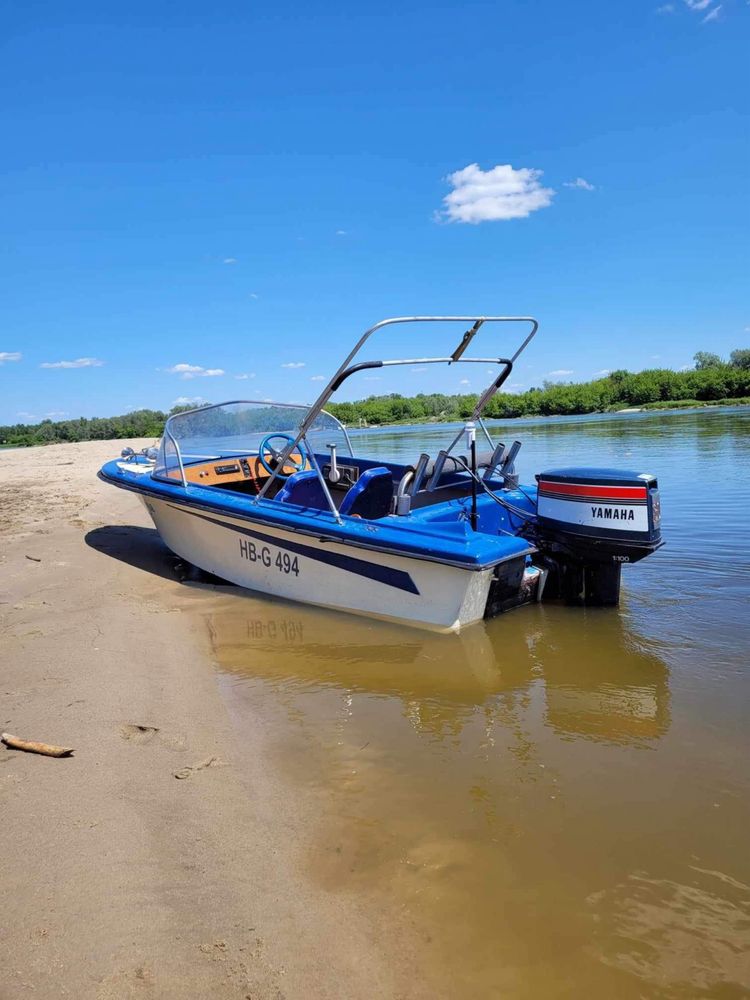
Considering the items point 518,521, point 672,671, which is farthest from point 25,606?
point 672,671

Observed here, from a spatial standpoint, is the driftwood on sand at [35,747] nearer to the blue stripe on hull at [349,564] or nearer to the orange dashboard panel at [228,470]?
the blue stripe on hull at [349,564]

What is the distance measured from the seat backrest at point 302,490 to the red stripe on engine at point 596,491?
89.8 inches

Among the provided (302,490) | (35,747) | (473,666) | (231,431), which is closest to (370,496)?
(302,490)

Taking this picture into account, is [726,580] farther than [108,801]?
Yes

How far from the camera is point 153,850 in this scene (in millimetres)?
2438

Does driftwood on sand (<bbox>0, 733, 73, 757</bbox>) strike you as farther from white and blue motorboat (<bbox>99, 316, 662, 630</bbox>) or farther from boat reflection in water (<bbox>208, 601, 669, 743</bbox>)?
white and blue motorboat (<bbox>99, 316, 662, 630</bbox>)

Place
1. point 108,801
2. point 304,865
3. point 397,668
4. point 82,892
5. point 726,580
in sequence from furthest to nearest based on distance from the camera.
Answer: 1. point 726,580
2. point 397,668
3. point 108,801
4. point 304,865
5. point 82,892

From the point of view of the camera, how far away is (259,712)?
381 centimetres

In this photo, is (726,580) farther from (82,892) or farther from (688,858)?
(82,892)

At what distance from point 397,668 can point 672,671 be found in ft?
6.25

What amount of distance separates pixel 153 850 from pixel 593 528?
3764mm

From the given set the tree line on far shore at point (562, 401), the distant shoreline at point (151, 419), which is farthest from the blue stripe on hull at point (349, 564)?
the tree line on far shore at point (562, 401)

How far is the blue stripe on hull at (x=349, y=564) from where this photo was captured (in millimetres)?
5023

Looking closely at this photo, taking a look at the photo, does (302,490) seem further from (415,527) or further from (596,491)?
(596,491)
